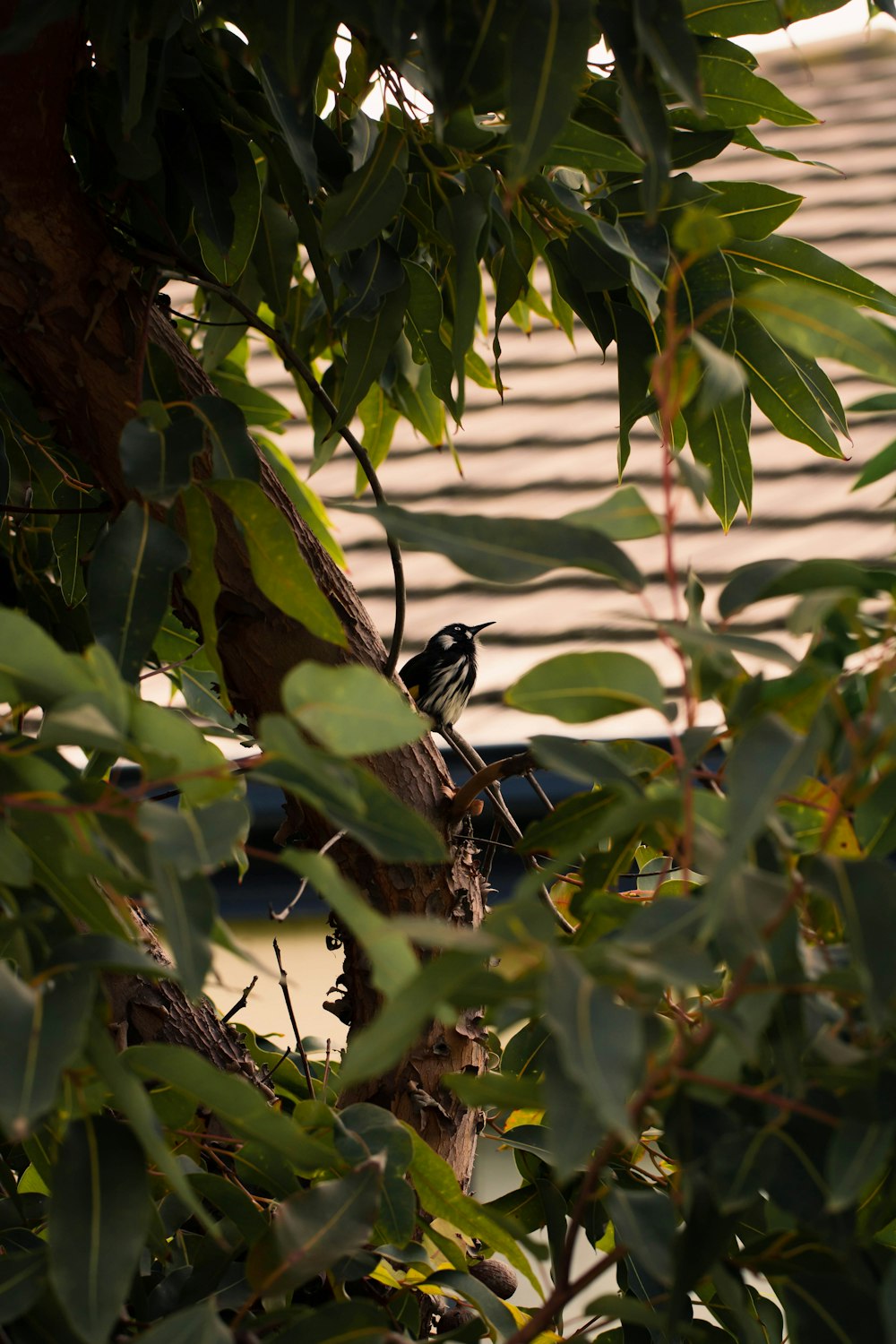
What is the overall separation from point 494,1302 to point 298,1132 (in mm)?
299

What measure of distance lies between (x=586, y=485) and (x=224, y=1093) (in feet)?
8.37

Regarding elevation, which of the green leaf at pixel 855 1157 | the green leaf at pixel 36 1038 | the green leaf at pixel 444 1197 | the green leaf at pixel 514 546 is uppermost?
the green leaf at pixel 514 546

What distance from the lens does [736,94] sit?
93cm

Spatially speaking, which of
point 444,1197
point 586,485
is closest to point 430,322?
point 444,1197

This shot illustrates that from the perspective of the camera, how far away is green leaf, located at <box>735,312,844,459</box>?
945 millimetres

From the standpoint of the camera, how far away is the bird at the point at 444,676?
6.17 ft

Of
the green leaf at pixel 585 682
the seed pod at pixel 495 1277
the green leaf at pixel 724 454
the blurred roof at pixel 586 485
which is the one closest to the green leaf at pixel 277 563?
the green leaf at pixel 585 682

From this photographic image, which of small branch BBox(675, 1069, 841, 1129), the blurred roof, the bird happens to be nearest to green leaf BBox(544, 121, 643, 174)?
small branch BBox(675, 1069, 841, 1129)

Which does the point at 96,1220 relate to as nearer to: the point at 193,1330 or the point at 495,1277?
the point at 193,1330

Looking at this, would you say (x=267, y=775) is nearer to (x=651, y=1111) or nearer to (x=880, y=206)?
(x=651, y=1111)

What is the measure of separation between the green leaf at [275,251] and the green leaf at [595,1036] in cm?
69

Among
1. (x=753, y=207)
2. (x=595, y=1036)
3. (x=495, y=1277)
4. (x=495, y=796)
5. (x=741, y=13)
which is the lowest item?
(x=495, y=1277)

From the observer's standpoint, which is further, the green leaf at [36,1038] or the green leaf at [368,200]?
the green leaf at [368,200]

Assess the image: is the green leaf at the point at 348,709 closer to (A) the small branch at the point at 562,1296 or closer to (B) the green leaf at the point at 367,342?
(A) the small branch at the point at 562,1296
